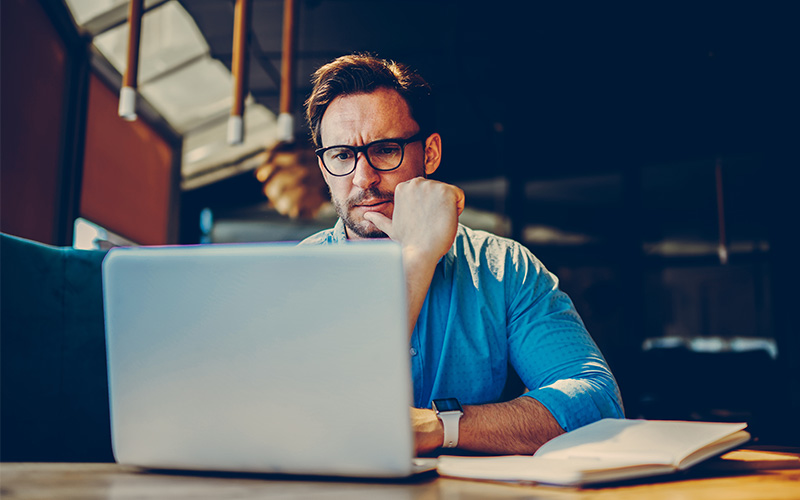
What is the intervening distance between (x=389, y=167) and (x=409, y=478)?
3.82 feet

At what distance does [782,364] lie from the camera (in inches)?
221

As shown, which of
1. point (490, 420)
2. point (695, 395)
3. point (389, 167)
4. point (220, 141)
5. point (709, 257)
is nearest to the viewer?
point (490, 420)

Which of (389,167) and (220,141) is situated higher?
(220,141)

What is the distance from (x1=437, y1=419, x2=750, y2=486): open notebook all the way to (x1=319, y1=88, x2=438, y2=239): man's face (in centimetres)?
98

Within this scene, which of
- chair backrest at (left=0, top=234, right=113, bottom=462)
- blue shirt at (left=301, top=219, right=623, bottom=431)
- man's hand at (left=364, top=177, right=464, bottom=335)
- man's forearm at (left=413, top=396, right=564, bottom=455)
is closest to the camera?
man's forearm at (left=413, top=396, right=564, bottom=455)

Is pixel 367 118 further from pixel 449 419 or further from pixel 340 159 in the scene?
pixel 449 419

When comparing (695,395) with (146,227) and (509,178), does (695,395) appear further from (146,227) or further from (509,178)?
(146,227)

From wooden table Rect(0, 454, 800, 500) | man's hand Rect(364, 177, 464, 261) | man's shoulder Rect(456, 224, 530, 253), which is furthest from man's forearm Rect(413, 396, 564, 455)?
man's shoulder Rect(456, 224, 530, 253)

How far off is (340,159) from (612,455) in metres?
1.22

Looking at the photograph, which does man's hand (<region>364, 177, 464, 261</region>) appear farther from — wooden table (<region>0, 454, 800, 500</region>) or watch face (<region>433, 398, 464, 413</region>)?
wooden table (<region>0, 454, 800, 500</region>)

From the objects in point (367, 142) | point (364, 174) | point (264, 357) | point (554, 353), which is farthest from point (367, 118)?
point (264, 357)

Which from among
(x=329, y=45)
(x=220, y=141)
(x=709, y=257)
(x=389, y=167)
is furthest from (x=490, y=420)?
(x=220, y=141)

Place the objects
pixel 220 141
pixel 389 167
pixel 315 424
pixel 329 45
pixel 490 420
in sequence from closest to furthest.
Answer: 1. pixel 315 424
2. pixel 490 420
3. pixel 389 167
4. pixel 329 45
5. pixel 220 141

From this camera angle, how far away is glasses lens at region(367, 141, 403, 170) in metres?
1.75
